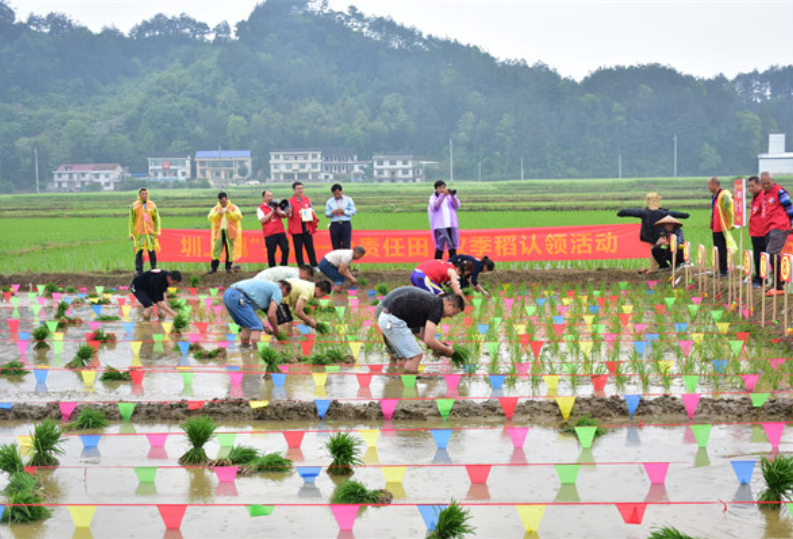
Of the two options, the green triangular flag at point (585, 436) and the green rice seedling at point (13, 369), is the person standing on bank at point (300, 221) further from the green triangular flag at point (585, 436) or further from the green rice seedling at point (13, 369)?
the green triangular flag at point (585, 436)

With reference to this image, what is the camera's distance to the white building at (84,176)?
322 feet

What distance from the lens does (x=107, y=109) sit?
119 m

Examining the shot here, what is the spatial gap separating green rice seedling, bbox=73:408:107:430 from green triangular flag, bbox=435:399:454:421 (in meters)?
2.82

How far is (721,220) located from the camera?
51.0 feet

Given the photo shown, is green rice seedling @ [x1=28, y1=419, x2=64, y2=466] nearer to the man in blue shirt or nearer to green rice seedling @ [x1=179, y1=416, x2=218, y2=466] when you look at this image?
green rice seedling @ [x1=179, y1=416, x2=218, y2=466]

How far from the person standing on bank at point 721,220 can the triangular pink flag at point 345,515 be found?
34.7 ft

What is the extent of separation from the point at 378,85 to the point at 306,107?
633 inches

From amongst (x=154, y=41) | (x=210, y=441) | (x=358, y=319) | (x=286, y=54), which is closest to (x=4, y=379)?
(x=210, y=441)

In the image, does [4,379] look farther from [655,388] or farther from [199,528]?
[655,388]

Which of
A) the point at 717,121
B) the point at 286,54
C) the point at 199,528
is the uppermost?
the point at 286,54

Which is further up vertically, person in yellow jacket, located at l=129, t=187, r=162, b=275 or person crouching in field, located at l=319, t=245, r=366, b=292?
person in yellow jacket, located at l=129, t=187, r=162, b=275

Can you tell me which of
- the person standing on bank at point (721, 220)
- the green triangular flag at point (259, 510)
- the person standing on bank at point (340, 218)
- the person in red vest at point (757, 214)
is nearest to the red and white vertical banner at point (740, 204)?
the person in red vest at point (757, 214)

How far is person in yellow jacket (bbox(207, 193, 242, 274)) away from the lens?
1864 cm

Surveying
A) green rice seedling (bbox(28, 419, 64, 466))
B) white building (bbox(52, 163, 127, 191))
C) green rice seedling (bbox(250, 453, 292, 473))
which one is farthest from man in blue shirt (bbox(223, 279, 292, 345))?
white building (bbox(52, 163, 127, 191))
